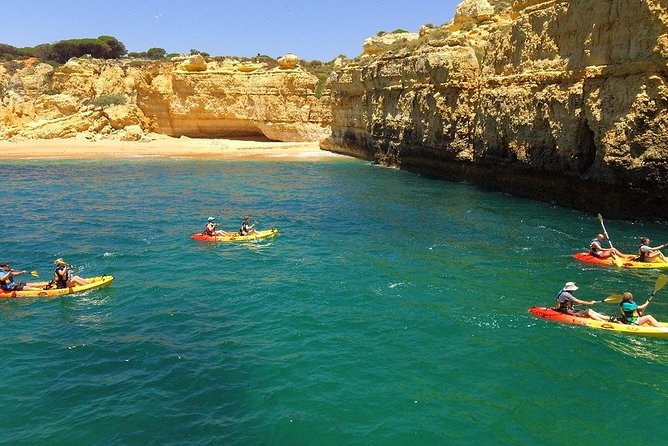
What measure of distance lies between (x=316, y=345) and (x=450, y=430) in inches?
160

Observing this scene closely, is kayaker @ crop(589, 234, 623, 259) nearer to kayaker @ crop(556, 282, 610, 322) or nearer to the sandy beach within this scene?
kayaker @ crop(556, 282, 610, 322)

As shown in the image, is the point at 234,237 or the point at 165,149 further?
the point at 165,149

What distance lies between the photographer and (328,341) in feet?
41.9

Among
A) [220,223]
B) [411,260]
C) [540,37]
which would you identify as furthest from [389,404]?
[540,37]

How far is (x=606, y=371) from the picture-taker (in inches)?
447

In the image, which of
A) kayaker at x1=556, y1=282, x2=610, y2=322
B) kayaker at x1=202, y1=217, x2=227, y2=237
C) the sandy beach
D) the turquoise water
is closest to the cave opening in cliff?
the sandy beach

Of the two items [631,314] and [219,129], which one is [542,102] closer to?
[631,314]

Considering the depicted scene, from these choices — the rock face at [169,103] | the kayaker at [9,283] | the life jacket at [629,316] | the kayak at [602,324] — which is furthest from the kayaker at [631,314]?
the rock face at [169,103]

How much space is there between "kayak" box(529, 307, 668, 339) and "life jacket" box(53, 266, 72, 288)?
13.0 m

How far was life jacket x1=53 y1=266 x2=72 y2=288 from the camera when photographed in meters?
16.1

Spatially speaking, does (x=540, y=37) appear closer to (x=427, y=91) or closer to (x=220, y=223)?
(x=427, y=91)

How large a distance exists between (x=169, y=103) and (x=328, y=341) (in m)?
54.4

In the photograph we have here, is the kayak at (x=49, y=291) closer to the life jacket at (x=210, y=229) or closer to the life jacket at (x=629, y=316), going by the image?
the life jacket at (x=210, y=229)

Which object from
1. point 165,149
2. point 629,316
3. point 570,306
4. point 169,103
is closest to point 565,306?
point 570,306
